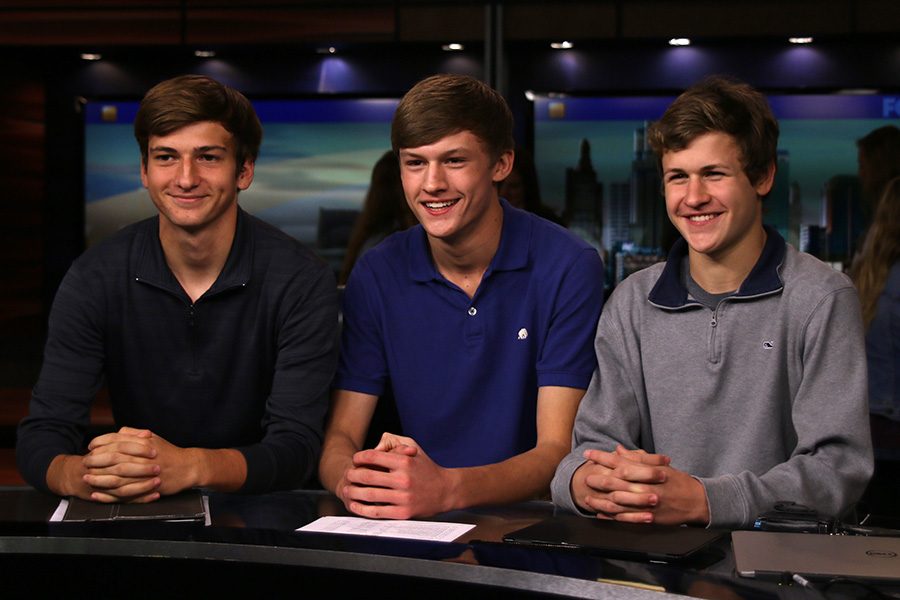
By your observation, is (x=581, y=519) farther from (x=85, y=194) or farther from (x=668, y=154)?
(x=85, y=194)

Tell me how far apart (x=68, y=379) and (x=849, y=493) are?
1384mm

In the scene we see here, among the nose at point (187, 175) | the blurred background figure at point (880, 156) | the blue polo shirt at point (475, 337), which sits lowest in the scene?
the blue polo shirt at point (475, 337)

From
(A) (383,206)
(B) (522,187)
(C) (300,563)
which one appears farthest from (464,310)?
(A) (383,206)

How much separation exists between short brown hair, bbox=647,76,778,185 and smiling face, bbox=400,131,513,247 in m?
0.37

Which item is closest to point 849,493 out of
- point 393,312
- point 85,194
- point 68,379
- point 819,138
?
point 393,312

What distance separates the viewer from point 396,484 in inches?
67.1

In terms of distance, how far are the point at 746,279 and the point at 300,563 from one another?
910mm

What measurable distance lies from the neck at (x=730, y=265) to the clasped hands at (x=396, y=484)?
576 millimetres

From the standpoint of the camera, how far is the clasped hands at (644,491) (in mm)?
1681

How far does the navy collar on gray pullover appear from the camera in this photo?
6.33 ft

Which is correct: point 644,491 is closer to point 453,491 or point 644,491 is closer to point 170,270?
point 453,491

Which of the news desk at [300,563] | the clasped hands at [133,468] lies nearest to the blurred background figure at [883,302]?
the news desk at [300,563]

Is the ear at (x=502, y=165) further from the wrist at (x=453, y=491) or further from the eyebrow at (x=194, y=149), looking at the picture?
the wrist at (x=453, y=491)

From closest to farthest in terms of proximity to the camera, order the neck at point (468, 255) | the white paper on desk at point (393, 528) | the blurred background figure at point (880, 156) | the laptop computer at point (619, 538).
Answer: the laptop computer at point (619, 538)
the white paper on desk at point (393, 528)
the neck at point (468, 255)
the blurred background figure at point (880, 156)
